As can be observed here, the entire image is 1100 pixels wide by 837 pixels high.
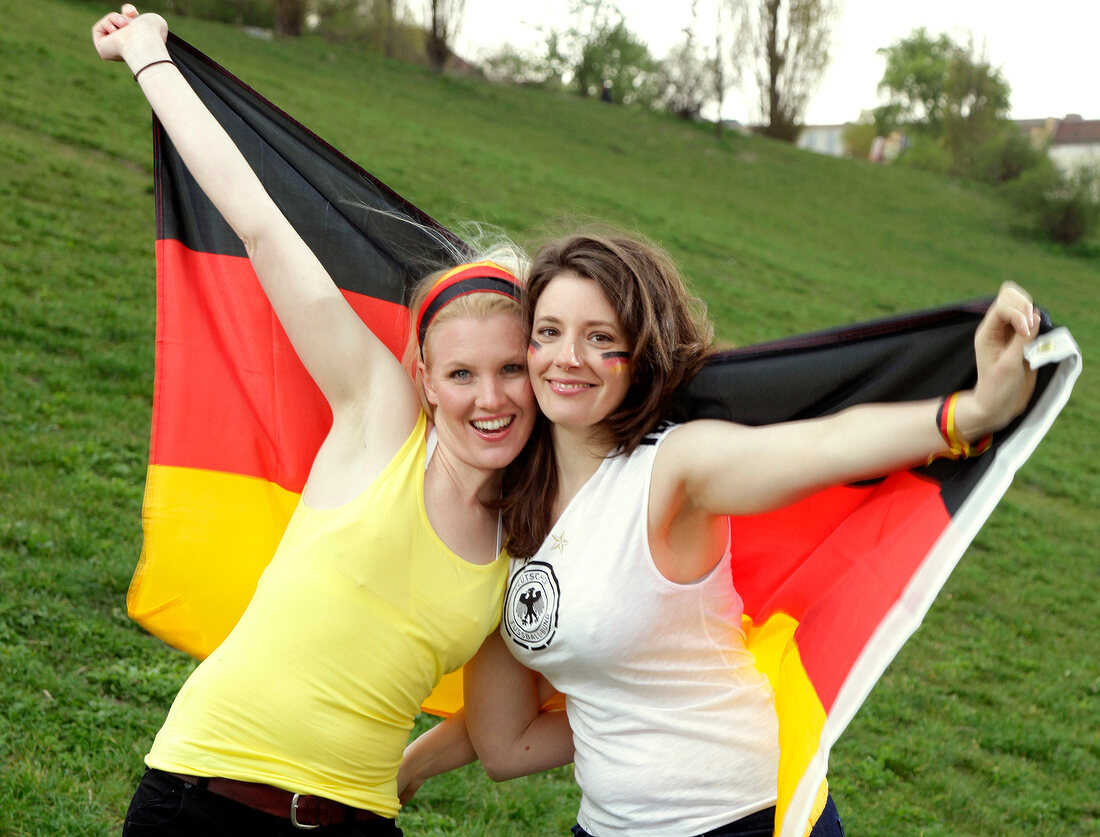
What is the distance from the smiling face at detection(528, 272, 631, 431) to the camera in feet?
8.57


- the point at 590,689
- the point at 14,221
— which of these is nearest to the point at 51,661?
the point at 590,689

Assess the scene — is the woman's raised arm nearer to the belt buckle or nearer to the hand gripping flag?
the hand gripping flag

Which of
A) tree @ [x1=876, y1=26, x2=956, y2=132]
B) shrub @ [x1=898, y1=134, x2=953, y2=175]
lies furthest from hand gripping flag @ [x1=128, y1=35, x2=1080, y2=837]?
tree @ [x1=876, y1=26, x2=956, y2=132]

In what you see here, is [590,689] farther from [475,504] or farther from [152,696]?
[152,696]

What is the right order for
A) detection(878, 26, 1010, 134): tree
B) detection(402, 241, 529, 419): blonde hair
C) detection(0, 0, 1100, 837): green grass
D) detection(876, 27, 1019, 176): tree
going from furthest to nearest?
detection(878, 26, 1010, 134): tree, detection(876, 27, 1019, 176): tree, detection(0, 0, 1100, 837): green grass, detection(402, 241, 529, 419): blonde hair

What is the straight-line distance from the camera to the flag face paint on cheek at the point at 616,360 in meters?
2.63

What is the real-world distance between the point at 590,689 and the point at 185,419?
5.66 ft

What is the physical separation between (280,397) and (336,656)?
118 cm

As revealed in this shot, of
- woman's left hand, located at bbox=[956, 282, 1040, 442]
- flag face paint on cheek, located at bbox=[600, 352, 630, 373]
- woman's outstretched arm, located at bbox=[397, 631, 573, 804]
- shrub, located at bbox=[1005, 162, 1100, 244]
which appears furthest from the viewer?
shrub, located at bbox=[1005, 162, 1100, 244]

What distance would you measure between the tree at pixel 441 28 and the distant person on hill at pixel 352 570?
91.3 ft

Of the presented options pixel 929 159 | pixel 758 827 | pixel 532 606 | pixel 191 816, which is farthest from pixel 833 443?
pixel 929 159

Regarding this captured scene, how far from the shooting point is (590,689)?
2650mm

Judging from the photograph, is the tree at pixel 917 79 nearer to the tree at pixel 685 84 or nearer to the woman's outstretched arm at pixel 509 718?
the tree at pixel 685 84

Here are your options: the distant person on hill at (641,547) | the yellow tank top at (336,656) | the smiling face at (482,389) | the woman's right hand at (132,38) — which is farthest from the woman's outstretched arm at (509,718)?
the woman's right hand at (132,38)
